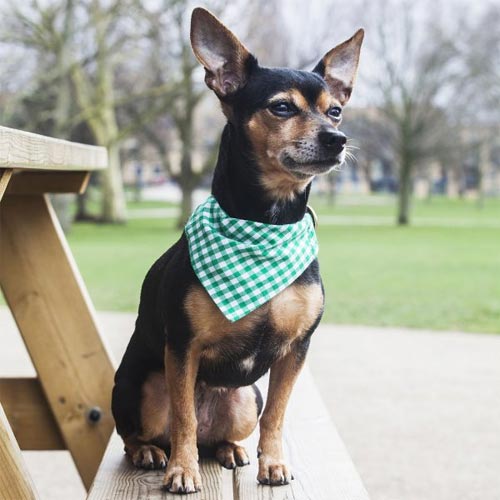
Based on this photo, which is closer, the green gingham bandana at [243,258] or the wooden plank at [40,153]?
the wooden plank at [40,153]

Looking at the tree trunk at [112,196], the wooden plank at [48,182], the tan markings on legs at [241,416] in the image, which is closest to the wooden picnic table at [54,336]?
the wooden plank at [48,182]

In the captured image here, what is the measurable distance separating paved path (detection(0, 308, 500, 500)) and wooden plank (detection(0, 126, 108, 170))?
2.24 m

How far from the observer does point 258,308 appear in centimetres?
239

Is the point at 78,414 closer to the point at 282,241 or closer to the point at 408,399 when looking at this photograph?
the point at 282,241

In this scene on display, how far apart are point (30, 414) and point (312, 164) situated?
2.30 m

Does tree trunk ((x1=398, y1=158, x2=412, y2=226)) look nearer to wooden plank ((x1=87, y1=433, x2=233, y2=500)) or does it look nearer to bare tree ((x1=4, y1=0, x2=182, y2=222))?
bare tree ((x1=4, y1=0, x2=182, y2=222))

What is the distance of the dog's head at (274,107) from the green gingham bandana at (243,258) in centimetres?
16

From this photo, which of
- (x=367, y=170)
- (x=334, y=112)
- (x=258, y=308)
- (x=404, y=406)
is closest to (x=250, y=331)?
(x=258, y=308)

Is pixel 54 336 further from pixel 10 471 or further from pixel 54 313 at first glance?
pixel 10 471

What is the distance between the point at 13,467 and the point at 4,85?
30.5 metres

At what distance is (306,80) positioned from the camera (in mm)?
2475

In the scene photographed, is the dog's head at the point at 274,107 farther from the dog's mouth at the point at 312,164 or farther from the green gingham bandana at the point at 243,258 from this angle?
the green gingham bandana at the point at 243,258

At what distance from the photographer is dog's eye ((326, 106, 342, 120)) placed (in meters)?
2.54

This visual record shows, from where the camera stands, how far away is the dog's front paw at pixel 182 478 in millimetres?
2408
